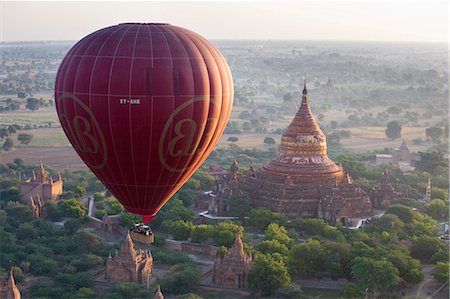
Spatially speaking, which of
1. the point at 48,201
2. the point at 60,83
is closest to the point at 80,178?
the point at 48,201

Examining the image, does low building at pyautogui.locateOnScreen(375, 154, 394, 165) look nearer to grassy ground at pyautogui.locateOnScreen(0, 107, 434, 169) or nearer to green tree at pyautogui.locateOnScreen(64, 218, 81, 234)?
grassy ground at pyautogui.locateOnScreen(0, 107, 434, 169)

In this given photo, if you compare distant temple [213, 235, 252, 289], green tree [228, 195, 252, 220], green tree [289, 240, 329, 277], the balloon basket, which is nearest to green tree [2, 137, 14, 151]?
green tree [228, 195, 252, 220]

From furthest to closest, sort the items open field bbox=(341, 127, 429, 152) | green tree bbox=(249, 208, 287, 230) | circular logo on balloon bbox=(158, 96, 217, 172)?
open field bbox=(341, 127, 429, 152)
green tree bbox=(249, 208, 287, 230)
circular logo on balloon bbox=(158, 96, 217, 172)

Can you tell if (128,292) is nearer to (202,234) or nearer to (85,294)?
(85,294)

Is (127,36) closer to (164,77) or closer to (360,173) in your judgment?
(164,77)

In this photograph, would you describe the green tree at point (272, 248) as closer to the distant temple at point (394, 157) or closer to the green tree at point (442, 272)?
the green tree at point (442, 272)

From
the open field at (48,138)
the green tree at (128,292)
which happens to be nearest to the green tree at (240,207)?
the green tree at (128,292)
